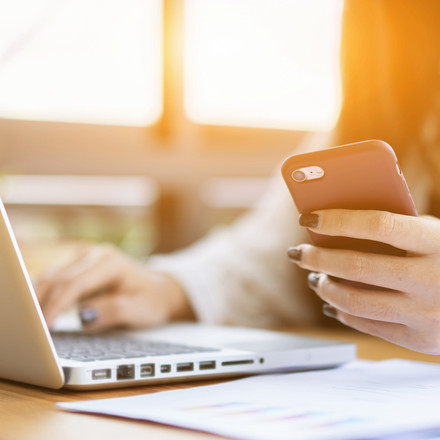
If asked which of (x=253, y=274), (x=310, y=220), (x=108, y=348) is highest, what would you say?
(x=310, y=220)

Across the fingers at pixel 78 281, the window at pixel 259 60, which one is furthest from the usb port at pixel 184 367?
the window at pixel 259 60

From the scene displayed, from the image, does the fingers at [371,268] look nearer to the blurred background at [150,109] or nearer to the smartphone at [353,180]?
the smartphone at [353,180]

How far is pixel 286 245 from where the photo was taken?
1.12 metres

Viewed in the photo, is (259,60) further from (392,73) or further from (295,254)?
(295,254)

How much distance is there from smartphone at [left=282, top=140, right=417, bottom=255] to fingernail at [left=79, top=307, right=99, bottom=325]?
36 centimetres

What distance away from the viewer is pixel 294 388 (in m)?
0.52

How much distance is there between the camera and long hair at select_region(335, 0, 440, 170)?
104 centimetres

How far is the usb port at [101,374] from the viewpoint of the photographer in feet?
1.68

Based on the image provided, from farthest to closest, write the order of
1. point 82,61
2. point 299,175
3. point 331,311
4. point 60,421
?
point 82,61, point 331,311, point 299,175, point 60,421

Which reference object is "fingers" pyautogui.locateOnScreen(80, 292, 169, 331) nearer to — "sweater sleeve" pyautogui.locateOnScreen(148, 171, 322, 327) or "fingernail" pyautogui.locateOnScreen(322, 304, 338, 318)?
"sweater sleeve" pyautogui.locateOnScreen(148, 171, 322, 327)

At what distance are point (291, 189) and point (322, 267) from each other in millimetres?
70

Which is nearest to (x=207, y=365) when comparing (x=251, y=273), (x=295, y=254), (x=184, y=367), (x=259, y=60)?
(x=184, y=367)

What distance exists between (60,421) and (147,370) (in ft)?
0.36

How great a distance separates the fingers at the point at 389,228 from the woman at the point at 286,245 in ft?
0.20
